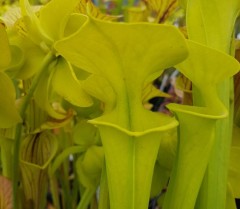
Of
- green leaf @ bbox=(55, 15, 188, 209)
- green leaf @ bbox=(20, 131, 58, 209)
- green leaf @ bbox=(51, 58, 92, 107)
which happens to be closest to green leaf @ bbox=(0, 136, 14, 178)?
green leaf @ bbox=(20, 131, 58, 209)

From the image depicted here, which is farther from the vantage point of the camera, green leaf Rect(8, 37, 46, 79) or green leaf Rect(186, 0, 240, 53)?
green leaf Rect(8, 37, 46, 79)

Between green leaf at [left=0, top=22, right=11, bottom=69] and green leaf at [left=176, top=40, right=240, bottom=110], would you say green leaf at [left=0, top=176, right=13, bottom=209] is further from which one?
green leaf at [left=176, top=40, right=240, bottom=110]

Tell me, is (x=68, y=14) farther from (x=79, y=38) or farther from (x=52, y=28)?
(x=79, y=38)

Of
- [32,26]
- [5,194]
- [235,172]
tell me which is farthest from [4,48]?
[235,172]

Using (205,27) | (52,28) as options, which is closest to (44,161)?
(52,28)

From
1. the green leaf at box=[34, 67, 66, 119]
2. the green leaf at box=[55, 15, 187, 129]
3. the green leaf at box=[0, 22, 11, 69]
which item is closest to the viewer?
the green leaf at box=[55, 15, 187, 129]

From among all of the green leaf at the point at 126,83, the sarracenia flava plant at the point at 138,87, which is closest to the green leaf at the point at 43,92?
the sarracenia flava plant at the point at 138,87

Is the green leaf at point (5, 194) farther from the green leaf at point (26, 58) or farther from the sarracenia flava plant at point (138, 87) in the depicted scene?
the green leaf at point (26, 58)
